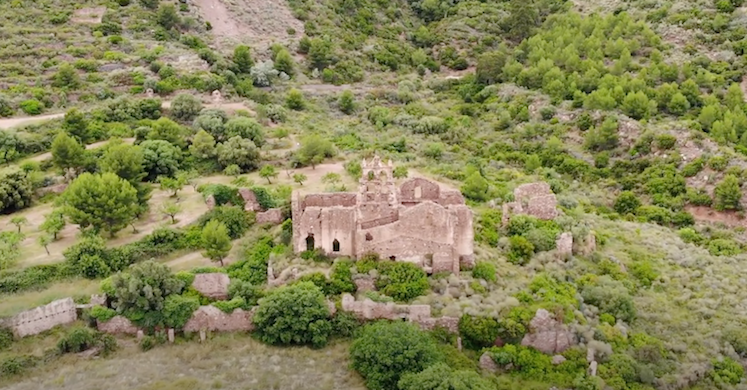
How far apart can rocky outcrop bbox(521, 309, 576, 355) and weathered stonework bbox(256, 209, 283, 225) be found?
1694 centimetres

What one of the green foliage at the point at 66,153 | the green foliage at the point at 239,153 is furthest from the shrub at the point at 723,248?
the green foliage at the point at 66,153

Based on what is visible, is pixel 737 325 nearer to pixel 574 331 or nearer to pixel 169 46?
pixel 574 331

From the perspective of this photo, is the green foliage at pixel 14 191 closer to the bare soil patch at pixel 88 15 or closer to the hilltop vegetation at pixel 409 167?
the hilltop vegetation at pixel 409 167

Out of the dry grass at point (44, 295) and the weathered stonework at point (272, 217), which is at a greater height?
the weathered stonework at point (272, 217)

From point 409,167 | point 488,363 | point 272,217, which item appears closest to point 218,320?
point 272,217

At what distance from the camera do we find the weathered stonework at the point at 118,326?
36.7 m

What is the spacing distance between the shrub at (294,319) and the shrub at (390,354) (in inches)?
79.6

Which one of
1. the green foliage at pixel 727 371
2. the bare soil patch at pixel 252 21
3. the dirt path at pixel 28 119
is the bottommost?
the green foliage at pixel 727 371

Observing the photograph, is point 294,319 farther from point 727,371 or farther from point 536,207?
point 727,371

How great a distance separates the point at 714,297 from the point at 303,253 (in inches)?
934

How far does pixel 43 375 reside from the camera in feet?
111

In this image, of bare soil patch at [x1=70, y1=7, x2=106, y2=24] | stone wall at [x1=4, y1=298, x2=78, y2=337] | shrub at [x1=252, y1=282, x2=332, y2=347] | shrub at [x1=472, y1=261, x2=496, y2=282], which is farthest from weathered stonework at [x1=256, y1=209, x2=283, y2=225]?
bare soil patch at [x1=70, y1=7, x2=106, y2=24]

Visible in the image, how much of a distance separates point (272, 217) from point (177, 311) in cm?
1111

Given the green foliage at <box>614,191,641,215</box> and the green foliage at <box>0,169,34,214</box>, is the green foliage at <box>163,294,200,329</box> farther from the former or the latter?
the green foliage at <box>614,191,641,215</box>
